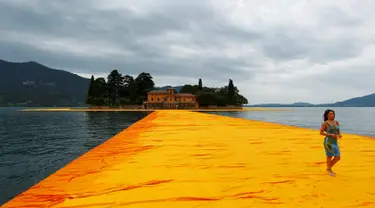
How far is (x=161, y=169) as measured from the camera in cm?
614

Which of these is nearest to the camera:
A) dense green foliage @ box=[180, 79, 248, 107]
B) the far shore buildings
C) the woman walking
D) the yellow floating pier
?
the yellow floating pier

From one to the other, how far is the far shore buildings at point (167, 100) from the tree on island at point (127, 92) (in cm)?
848

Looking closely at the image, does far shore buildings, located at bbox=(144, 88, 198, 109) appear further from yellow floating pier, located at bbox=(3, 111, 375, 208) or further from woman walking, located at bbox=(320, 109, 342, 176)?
woman walking, located at bbox=(320, 109, 342, 176)

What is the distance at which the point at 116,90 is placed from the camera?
123 metres

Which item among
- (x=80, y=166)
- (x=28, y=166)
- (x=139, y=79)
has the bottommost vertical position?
(x=28, y=166)

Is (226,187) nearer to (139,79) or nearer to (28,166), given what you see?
(28,166)

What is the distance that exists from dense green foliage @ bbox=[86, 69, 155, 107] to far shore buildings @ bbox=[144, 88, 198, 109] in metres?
9.85

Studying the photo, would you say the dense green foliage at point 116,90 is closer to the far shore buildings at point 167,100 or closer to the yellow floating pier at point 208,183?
the far shore buildings at point 167,100

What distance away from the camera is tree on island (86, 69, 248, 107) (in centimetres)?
11694

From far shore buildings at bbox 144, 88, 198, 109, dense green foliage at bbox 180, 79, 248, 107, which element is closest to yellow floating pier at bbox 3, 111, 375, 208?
far shore buildings at bbox 144, 88, 198, 109

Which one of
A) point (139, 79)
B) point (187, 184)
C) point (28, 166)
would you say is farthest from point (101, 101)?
point (187, 184)

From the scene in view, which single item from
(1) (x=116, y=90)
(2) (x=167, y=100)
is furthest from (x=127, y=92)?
(2) (x=167, y=100)

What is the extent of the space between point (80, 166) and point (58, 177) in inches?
47.2

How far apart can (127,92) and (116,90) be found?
16.0ft
